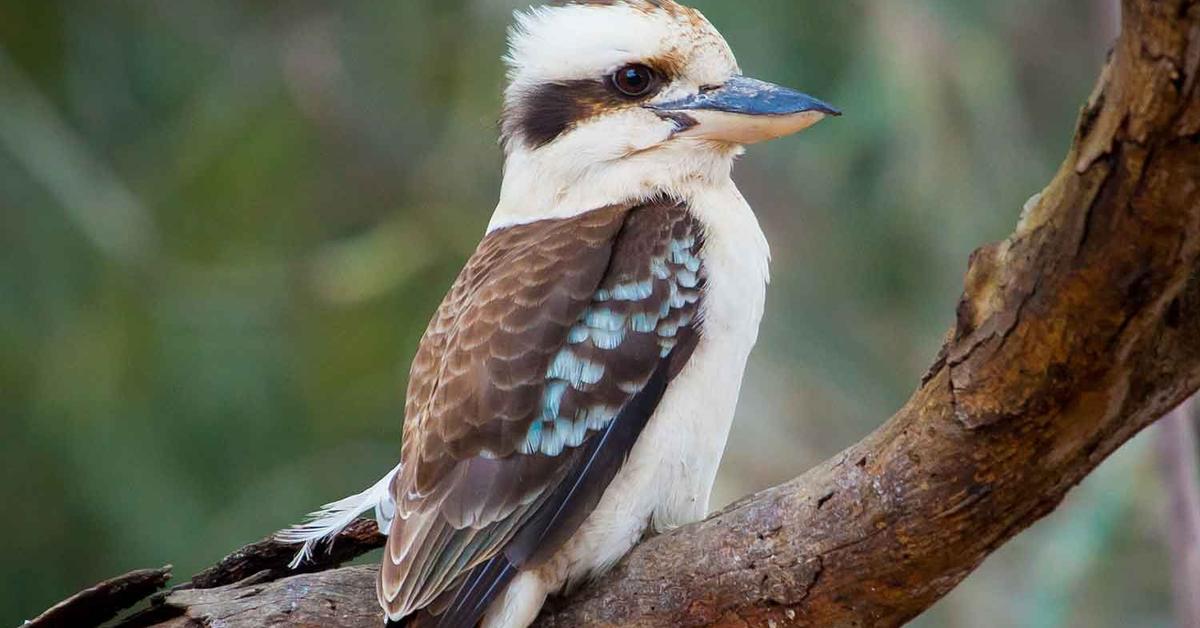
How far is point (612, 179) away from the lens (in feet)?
8.65

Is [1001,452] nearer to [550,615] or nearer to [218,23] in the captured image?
[550,615]

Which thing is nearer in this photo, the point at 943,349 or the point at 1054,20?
the point at 943,349

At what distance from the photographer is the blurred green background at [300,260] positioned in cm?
559

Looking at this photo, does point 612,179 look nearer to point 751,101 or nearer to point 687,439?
point 751,101

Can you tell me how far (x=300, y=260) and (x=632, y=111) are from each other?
4.03 m

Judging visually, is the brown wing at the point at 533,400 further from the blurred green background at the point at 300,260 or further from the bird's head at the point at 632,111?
the blurred green background at the point at 300,260

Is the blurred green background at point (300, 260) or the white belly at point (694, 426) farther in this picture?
the blurred green background at point (300, 260)

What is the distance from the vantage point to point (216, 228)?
20.8 ft

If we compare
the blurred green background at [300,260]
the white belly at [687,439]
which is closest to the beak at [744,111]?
the white belly at [687,439]

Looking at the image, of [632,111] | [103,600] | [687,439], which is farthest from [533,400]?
[103,600]

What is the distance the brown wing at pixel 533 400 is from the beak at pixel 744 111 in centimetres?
19

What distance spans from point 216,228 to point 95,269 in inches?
18.4

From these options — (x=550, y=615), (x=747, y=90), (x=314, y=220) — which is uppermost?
(x=314, y=220)

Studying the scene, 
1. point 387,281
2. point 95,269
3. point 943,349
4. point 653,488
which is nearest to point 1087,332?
point 943,349
